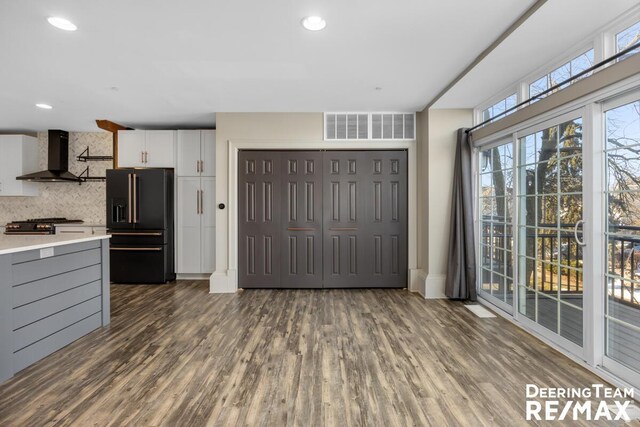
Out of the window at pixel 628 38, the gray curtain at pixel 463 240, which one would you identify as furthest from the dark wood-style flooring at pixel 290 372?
the window at pixel 628 38

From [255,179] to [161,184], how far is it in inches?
59.4

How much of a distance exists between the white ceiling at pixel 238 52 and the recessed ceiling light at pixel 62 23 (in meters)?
0.04

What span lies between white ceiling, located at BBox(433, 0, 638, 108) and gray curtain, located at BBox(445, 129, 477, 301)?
87cm

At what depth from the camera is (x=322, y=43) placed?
256 centimetres

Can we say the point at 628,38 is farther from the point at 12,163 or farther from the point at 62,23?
the point at 12,163

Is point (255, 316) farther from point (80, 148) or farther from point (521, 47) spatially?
point (80, 148)

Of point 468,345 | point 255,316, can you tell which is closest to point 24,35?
point 255,316

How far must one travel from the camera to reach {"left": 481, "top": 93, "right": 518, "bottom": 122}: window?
3359 millimetres

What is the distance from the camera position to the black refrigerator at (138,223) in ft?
15.7

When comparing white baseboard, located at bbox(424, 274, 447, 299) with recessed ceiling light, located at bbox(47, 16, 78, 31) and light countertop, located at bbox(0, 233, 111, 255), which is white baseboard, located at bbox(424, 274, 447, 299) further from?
recessed ceiling light, located at bbox(47, 16, 78, 31)

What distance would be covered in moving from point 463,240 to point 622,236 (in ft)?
5.94

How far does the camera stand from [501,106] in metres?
3.59

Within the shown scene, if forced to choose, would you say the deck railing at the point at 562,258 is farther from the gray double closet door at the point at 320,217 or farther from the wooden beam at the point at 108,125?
the wooden beam at the point at 108,125

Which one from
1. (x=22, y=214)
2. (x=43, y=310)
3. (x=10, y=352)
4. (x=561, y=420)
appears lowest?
(x=561, y=420)
